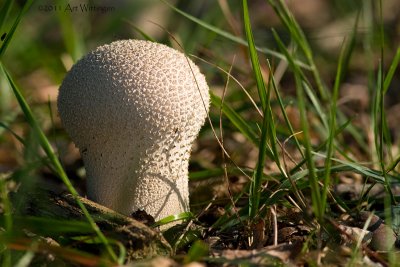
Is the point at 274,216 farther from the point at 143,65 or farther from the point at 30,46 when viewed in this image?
the point at 30,46

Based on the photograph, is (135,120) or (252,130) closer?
(135,120)

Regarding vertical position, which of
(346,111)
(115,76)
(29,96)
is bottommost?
(346,111)

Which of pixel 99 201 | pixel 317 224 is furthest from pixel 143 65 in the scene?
pixel 317 224

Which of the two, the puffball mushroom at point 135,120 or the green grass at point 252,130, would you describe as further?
the puffball mushroom at point 135,120

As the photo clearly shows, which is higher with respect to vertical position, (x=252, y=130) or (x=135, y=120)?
(x=135, y=120)
